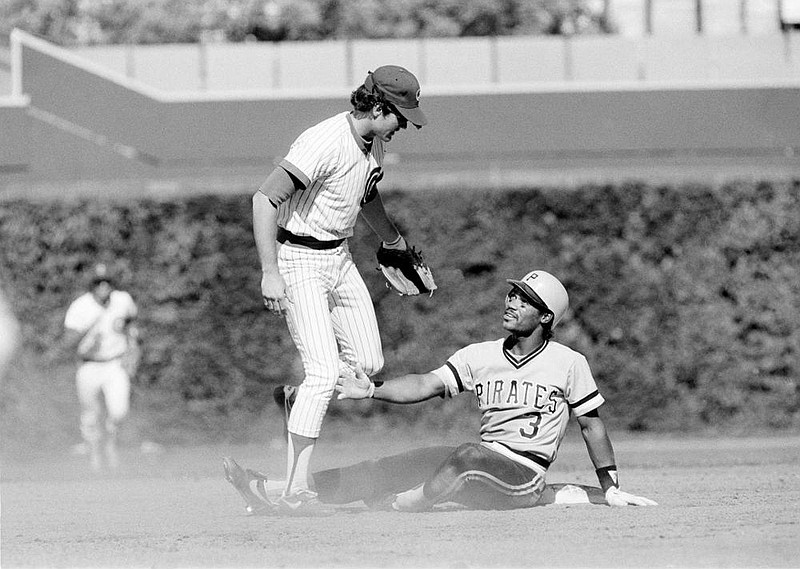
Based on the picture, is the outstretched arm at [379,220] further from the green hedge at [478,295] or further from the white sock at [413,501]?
the green hedge at [478,295]

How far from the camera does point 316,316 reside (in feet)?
22.8

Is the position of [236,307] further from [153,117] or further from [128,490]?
[153,117]

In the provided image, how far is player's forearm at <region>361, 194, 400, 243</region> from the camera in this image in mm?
7480

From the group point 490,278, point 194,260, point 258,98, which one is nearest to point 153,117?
point 258,98

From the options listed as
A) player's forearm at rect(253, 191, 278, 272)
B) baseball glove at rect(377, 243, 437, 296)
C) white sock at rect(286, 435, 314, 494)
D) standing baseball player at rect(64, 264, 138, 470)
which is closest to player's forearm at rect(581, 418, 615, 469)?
baseball glove at rect(377, 243, 437, 296)

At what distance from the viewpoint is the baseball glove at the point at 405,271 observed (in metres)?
7.70

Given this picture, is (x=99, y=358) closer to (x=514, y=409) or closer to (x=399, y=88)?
(x=514, y=409)

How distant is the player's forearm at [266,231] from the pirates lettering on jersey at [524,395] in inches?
54.4

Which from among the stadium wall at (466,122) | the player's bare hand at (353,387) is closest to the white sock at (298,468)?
the player's bare hand at (353,387)

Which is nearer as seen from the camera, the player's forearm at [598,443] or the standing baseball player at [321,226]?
the standing baseball player at [321,226]

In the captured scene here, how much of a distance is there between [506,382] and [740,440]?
28.3 ft

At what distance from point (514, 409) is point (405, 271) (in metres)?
1.08

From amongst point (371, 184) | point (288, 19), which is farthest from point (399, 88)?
point (288, 19)

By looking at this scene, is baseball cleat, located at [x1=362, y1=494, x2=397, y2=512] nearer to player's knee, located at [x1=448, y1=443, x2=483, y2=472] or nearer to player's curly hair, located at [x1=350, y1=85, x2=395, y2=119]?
player's knee, located at [x1=448, y1=443, x2=483, y2=472]
